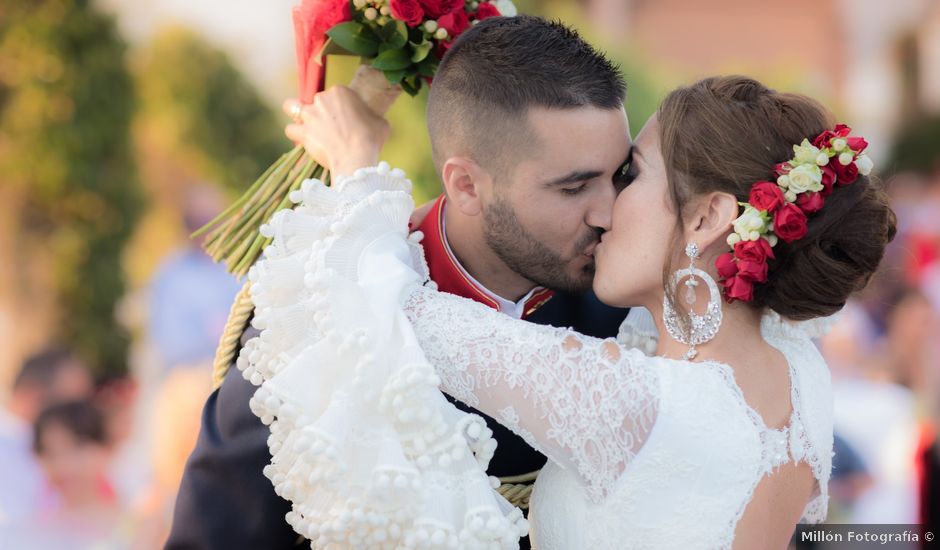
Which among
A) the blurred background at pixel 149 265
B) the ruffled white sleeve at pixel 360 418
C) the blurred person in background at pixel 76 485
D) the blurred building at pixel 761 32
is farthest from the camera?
the blurred building at pixel 761 32

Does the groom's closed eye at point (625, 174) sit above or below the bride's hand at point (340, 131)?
below

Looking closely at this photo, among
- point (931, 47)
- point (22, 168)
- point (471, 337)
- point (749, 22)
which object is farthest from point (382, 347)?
point (931, 47)

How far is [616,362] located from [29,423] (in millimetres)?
4410

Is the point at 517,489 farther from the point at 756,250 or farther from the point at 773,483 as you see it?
the point at 756,250

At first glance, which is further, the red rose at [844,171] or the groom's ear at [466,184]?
the groom's ear at [466,184]

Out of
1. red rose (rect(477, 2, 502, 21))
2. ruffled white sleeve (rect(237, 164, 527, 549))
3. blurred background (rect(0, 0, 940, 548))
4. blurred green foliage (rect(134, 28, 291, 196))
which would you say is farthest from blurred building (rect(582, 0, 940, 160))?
ruffled white sleeve (rect(237, 164, 527, 549))

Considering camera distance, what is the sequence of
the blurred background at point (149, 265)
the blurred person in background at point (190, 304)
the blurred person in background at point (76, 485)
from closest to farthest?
the blurred person in background at point (76, 485) → the blurred background at point (149, 265) → the blurred person in background at point (190, 304)

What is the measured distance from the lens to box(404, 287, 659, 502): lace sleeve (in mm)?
2545

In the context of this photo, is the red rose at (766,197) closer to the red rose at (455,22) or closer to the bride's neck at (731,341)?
the bride's neck at (731,341)

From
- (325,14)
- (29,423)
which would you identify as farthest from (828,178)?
(29,423)

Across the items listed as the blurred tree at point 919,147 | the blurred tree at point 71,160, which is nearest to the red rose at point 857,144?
the blurred tree at point 71,160

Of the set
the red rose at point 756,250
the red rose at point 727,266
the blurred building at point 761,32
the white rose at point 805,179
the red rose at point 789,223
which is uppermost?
the white rose at point 805,179

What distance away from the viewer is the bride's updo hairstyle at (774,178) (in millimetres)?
2719

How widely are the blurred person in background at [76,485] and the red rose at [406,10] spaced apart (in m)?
3.08
